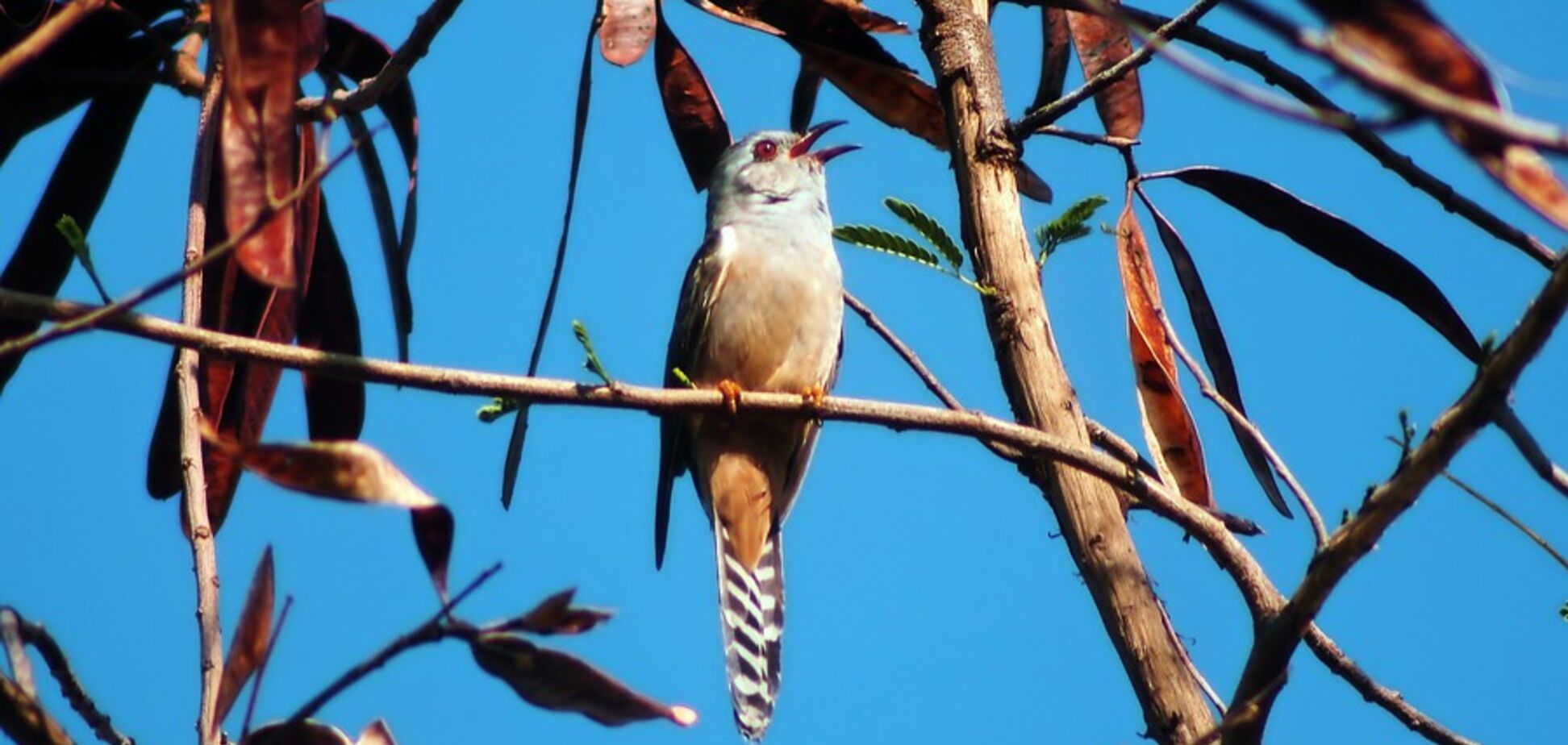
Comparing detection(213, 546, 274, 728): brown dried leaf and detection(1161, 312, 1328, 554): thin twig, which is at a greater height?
detection(1161, 312, 1328, 554): thin twig

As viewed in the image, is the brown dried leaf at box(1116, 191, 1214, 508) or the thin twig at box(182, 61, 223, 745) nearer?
the thin twig at box(182, 61, 223, 745)

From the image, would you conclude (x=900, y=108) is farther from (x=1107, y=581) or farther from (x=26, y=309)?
(x=26, y=309)

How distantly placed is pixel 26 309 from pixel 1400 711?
215 cm

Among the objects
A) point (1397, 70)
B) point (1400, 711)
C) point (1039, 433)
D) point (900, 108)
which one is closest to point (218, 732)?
point (1039, 433)

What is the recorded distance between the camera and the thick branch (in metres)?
1.59

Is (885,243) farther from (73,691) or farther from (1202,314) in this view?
(73,691)

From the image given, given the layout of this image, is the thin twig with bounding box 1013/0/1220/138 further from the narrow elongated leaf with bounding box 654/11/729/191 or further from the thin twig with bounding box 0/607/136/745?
the thin twig with bounding box 0/607/136/745

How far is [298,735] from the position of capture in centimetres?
206

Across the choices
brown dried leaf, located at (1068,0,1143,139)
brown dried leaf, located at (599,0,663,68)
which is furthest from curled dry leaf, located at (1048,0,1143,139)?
brown dried leaf, located at (599,0,663,68)

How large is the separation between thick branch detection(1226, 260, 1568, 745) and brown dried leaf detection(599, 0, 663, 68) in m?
1.96

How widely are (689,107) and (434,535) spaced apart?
2366 mm

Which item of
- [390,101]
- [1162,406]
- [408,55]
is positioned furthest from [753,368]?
[408,55]

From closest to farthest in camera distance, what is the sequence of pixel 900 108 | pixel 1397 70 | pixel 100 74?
pixel 1397 70 → pixel 100 74 → pixel 900 108

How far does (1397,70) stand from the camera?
1.26 m
